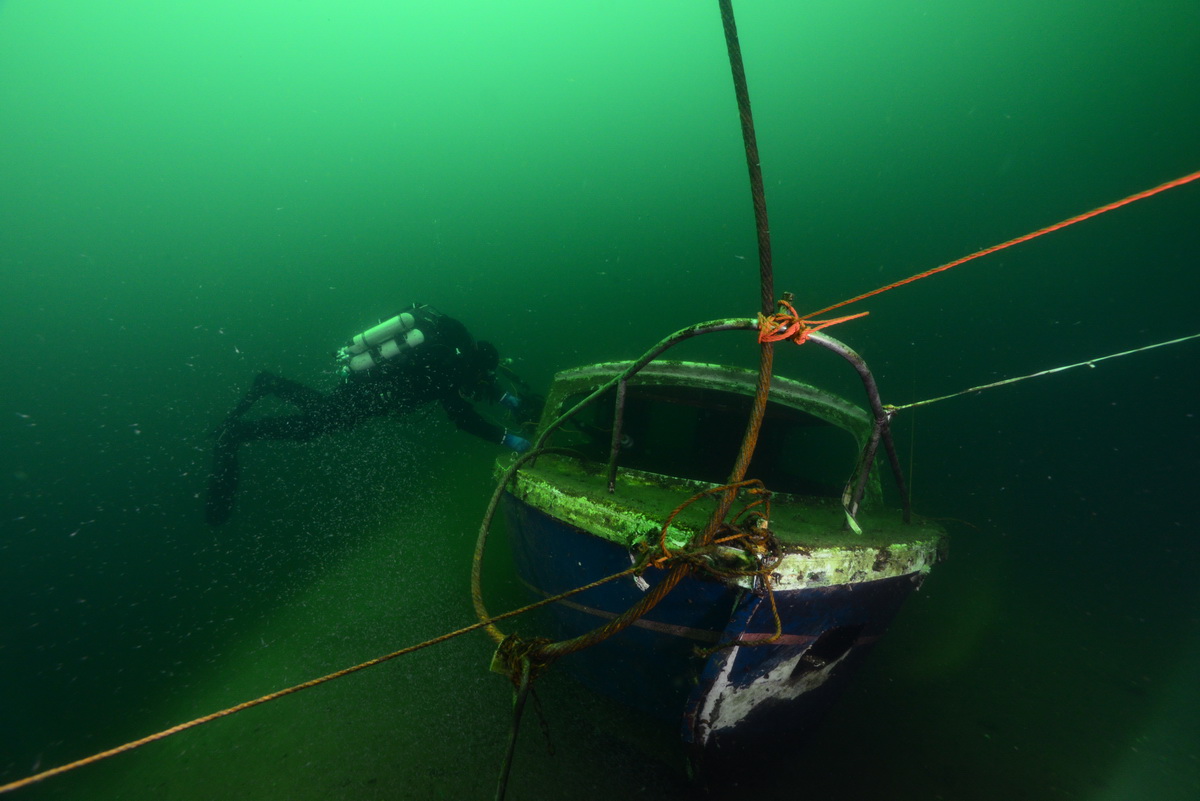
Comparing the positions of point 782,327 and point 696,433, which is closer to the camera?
point 782,327

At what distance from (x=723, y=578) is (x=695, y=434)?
7.80ft

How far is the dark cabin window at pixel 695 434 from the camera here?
3.89 m

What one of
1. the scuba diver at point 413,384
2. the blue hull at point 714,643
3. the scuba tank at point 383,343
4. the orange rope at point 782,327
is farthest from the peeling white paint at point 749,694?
the scuba tank at point 383,343

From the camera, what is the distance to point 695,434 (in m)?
4.20

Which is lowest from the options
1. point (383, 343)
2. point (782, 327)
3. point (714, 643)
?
point (714, 643)

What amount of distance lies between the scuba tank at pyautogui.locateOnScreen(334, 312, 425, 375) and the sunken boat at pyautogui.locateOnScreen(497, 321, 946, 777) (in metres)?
3.58

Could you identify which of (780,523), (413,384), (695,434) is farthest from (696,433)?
(413,384)

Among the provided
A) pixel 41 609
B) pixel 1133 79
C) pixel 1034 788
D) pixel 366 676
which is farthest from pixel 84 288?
pixel 1133 79

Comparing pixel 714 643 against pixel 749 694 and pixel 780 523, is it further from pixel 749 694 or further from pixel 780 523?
pixel 780 523

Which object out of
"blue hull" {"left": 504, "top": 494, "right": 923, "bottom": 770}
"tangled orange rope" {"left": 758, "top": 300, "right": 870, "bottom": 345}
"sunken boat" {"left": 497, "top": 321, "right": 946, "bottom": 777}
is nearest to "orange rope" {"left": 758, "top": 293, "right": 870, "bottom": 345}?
"tangled orange rope" {"left": 758, "top": 300, "right": 870, "bottom": 345}

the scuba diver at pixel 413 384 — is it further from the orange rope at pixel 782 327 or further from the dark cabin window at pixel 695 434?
the orange rope at pixel 782 327

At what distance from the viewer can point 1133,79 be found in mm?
32125

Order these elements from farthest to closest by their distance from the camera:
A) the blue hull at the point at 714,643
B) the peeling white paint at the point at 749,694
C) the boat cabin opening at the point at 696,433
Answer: the boat cabin opening at the point at 696,433
the peeling white paint at the point at 749,694
the blue hull at the point at 714,643

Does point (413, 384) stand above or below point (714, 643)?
above
